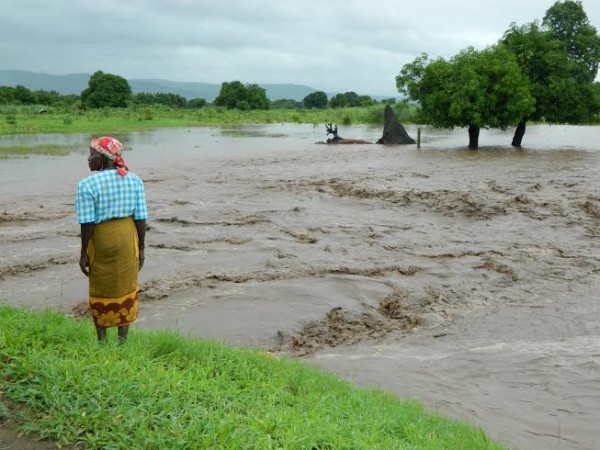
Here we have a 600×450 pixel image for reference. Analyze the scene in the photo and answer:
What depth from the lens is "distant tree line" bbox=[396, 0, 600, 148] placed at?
86.4 feet

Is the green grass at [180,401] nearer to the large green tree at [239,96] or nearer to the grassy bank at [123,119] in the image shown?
the grassy bank at [123,119]

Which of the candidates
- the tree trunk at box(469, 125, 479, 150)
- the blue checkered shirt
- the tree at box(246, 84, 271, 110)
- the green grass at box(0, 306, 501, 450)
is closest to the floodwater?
the green grass at box(0, 306, 501, 450)

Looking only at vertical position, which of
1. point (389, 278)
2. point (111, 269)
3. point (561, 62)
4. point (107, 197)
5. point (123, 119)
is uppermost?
point (561, 62)

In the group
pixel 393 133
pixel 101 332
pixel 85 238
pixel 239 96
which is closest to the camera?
pixel 85 238

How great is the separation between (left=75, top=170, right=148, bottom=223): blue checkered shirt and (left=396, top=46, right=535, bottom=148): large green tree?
79.1 ft

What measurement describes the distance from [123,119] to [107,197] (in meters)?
47.8

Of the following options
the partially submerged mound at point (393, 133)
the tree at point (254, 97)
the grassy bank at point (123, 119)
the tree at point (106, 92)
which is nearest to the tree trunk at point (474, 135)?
the partially submerged mound at point (393, 133)

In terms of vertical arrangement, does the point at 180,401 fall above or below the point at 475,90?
below

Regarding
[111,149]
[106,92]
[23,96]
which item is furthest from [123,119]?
[111,149]

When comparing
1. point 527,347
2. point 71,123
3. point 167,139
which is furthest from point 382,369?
point 71,123

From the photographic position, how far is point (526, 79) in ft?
88.0

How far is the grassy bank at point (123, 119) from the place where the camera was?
38.9 meters

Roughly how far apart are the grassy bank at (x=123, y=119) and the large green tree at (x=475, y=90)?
22.7 metres

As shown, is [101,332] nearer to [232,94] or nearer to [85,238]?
[85,238]
